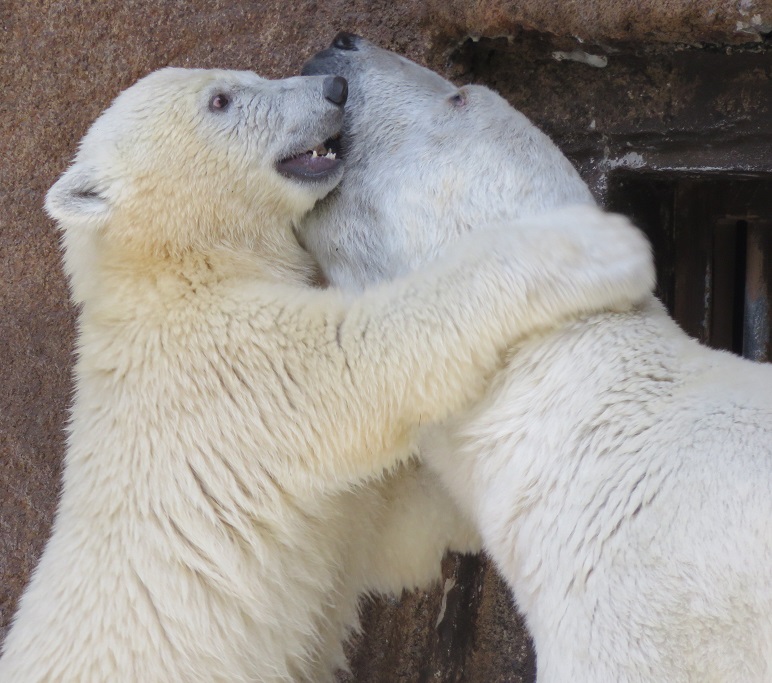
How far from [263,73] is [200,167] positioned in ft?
2.58

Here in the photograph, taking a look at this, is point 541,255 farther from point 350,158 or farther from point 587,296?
point 350,158

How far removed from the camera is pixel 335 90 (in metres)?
2.13

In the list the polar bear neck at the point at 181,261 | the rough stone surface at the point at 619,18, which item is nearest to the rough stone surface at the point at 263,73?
the rough stone surface at the point at 619,18

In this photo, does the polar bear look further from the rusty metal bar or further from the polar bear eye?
the rusty metal bar

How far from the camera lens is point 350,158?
7.19ft

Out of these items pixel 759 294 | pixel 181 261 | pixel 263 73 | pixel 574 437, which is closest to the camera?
pixel 574 437

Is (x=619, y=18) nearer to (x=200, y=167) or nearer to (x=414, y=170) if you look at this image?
(x=414, y=170)

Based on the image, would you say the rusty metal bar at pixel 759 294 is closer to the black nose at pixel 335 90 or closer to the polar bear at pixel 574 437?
the polar bear at pixel 574 437

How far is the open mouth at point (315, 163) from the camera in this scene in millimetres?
2180

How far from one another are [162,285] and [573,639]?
3.80 ft

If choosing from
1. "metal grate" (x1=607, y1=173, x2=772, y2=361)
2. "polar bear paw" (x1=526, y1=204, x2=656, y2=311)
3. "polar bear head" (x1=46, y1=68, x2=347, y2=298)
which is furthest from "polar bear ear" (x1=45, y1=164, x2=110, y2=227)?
"metal grate" (x1=607, y1=173, x2=772, y2=361)

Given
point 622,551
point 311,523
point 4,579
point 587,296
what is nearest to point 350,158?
point 587,296

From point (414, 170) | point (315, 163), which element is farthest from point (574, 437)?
point (315, 163)

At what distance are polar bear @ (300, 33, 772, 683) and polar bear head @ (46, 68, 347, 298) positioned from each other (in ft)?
0.30
